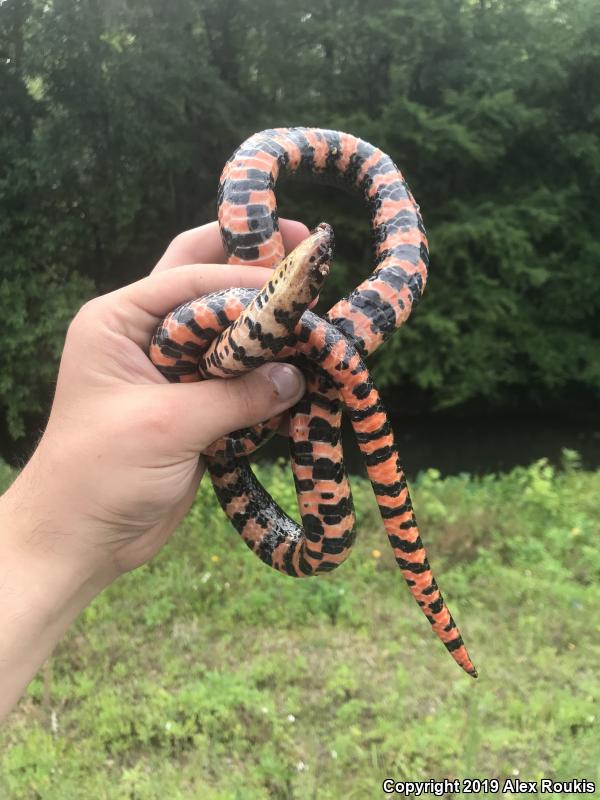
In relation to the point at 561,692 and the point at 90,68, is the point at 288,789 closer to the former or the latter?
the point at 561,692

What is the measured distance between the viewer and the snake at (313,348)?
155cm

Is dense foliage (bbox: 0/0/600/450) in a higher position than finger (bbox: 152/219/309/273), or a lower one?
lower

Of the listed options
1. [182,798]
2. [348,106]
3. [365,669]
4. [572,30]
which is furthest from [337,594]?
[572,30]

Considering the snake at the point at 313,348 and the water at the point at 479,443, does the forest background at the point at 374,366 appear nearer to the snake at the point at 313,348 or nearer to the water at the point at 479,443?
the water at the point at 479,443

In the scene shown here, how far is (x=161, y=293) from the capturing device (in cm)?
170

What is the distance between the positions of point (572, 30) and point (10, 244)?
35.9 ft

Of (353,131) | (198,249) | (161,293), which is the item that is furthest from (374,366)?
(161,293)

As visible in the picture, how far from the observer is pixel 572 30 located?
1232 cm

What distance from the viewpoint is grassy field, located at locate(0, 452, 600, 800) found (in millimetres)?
3307

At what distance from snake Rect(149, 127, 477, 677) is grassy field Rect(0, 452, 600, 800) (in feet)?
5.97

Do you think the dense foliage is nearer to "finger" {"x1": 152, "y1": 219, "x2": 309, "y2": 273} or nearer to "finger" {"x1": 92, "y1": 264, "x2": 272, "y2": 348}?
"finger" {"x1": 152, "y1": 219, "x2": 309, "y2": 273}

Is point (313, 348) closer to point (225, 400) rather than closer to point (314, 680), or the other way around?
point (225, 400)

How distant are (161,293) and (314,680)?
3.00 m

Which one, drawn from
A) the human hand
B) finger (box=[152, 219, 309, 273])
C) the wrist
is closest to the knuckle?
the human hand
